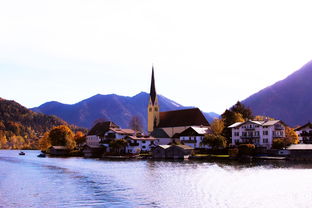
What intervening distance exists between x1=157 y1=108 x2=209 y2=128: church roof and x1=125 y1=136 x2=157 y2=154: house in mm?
23525

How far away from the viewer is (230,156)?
334 feet

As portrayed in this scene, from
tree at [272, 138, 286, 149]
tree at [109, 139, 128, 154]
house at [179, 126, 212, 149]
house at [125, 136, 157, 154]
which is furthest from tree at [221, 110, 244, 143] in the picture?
tree at [109, 139, 128, 154]

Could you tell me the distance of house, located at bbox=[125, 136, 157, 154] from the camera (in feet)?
430

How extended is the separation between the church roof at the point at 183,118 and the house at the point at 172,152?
39.3 meters

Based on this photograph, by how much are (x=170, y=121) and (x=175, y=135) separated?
12.3m

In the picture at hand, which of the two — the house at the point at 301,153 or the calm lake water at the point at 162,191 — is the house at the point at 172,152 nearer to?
the house at the point at 301,153

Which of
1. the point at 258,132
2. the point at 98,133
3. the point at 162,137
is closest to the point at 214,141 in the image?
the point at 258,132

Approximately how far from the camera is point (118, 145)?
12669cm

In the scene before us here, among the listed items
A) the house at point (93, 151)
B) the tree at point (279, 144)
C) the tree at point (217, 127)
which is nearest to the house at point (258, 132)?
the tree at point (217, 127)

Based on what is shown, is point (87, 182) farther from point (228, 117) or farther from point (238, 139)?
point (228, 117)

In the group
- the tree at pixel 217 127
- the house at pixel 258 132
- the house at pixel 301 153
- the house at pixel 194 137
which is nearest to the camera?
the house at pixel 301 153

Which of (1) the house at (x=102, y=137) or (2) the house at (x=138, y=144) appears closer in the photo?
(2) the house at (x=138, y=144)

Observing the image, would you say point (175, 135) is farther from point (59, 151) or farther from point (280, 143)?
point (280, 143)

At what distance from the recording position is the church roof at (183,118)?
154 metres
